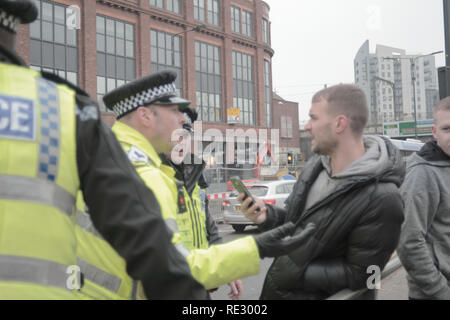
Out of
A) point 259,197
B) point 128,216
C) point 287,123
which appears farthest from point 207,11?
point 128,216

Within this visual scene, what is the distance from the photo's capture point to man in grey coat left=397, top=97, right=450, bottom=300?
6.92ft

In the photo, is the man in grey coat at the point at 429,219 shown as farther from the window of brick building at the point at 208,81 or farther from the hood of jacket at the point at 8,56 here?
the window of brick building at the point at 208,81

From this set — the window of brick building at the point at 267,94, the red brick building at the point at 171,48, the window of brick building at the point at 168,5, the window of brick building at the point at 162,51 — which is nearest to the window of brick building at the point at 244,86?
the red brick building at the point at 171,48

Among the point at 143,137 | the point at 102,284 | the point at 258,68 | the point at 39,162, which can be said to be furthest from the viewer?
the point at 258,68

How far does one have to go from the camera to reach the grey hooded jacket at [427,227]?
6.91 feet

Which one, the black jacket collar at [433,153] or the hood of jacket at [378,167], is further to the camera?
the black jacket collar at [433,153]

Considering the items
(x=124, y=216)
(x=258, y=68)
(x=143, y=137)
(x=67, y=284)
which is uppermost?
(x=258, y=68)

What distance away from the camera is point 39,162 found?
40.0 inches

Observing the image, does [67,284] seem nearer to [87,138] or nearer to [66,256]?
[66,256]

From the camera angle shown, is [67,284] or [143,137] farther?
[143,137]

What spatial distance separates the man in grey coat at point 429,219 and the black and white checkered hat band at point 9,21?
2085mm

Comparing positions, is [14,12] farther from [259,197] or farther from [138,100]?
[259,197]

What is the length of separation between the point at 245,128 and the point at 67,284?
114 ft

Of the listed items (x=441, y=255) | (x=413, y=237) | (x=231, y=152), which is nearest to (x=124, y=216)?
(x=413, y=237)
